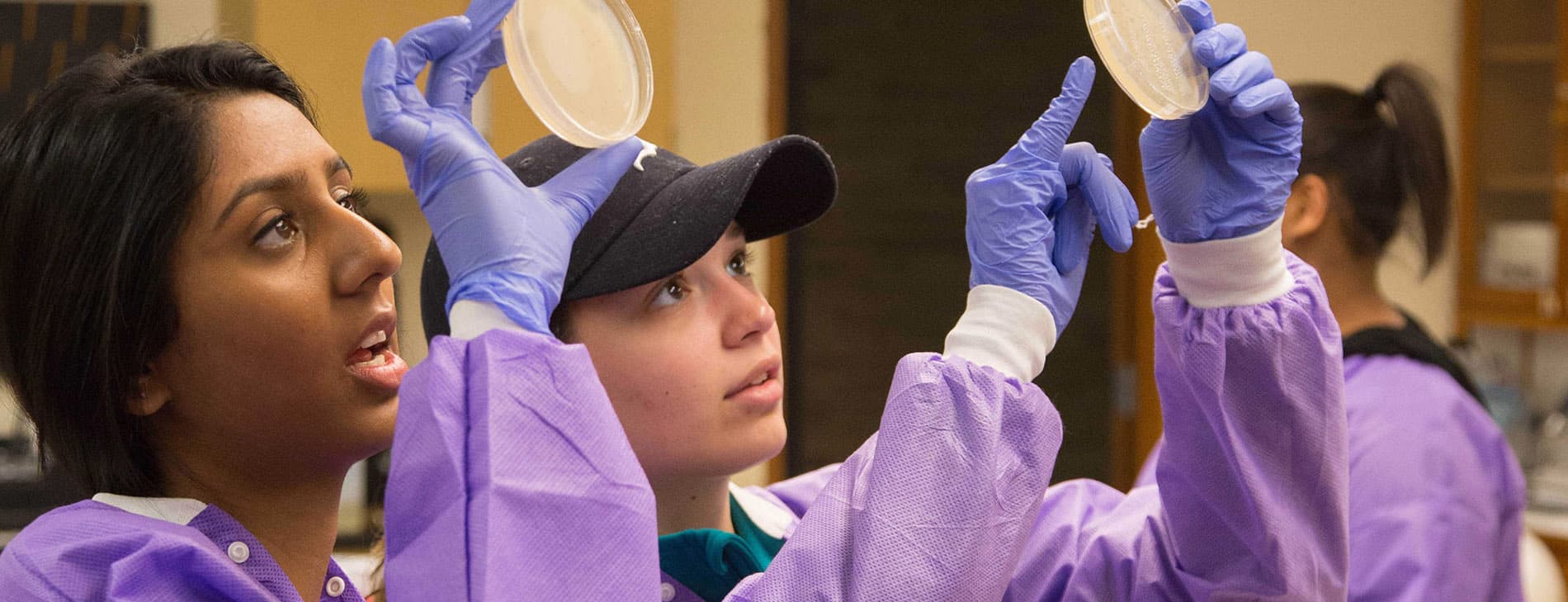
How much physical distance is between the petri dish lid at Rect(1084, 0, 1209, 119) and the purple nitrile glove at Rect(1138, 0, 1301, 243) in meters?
0.01

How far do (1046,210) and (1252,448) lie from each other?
0.24 meters

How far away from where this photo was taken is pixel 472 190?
909mm

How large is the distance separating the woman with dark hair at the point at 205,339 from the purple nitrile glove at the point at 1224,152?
1.42ft

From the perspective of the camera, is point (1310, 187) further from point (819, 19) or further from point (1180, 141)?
point (819, 19)

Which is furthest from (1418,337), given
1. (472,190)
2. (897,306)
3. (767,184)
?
(897,306)

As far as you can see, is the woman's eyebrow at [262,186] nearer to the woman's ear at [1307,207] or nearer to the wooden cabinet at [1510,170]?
the woman's ear at [1307,207]

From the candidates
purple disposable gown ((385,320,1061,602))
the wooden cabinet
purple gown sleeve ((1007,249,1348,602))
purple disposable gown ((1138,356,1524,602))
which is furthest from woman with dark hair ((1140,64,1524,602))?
the wooden cabinet

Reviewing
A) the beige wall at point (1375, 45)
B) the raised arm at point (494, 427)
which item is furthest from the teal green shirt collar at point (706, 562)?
the beige wall at point (1375, 45)

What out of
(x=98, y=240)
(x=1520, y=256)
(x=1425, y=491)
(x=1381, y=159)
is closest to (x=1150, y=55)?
(x=98, y=240)

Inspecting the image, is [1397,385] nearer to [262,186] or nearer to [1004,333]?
[1004,333]

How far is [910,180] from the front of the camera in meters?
4.29

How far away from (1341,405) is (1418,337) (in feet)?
3.92

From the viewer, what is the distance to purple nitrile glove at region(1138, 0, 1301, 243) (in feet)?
3.22

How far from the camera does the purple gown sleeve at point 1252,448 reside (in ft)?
3.29
